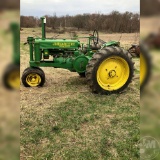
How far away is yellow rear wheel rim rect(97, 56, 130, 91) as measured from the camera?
4.31 m

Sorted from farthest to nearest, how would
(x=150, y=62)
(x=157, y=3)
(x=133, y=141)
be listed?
(x=133, y=141)
(x=150, y=62)
(x=157, y=3)

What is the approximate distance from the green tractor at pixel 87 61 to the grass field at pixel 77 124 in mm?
222

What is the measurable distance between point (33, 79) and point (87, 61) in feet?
3.50

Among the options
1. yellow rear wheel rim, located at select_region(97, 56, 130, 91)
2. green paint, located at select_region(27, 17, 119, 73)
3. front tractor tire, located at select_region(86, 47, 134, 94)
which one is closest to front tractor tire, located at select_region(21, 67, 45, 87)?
green paint, located at select_region(27, 17, 119, 73)

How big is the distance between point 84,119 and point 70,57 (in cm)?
189

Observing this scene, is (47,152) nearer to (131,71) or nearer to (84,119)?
(84,119)

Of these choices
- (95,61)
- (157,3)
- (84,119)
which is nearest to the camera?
(157,3)

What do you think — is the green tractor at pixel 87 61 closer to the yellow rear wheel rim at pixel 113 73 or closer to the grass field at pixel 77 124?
the yellow rear wheel rim at pixel 113 73

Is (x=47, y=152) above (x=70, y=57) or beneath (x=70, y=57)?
beneath

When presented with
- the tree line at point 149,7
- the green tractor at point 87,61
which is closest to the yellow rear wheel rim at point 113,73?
the green tractor at point 87,61

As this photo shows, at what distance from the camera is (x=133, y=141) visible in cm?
265

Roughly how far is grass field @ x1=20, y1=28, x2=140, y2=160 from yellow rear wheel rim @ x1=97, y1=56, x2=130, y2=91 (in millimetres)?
212

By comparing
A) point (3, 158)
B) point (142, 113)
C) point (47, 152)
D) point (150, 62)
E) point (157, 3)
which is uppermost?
point (157, 3)

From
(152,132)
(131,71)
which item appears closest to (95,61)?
(131,71)
